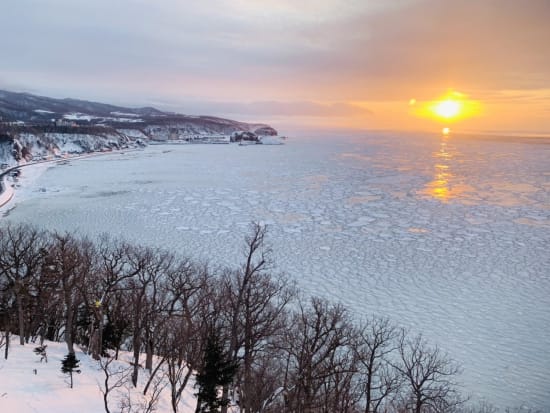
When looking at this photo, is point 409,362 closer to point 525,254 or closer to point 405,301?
point 405,301

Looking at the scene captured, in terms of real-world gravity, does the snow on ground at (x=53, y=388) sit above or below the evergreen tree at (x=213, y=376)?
below

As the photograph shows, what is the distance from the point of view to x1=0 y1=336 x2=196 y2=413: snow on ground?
443 inches

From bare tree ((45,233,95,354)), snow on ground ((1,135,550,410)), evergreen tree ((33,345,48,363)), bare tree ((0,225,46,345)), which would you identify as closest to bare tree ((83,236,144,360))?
bare tree ((45,233,95,354))

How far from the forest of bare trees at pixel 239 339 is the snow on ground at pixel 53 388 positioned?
0.40 meters

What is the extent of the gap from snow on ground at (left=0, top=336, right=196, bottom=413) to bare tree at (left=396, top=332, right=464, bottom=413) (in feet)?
23.2

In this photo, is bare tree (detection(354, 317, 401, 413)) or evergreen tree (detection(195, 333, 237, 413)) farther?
bare tree (detection(354, 317, 401, 413))

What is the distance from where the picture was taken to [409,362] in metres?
14.7

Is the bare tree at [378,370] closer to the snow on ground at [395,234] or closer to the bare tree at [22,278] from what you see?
the snow on ground at [395,234]

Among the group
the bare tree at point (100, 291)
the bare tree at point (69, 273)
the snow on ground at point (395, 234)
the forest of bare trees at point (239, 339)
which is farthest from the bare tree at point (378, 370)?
the bare tree at point (69, 273)

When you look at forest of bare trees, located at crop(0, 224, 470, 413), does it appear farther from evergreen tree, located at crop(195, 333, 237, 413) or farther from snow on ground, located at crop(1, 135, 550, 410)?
snow on ground, located at crop(1, 135, 550, 410)

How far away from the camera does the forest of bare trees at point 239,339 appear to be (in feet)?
40.7

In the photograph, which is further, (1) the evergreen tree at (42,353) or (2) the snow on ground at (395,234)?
(2) the snow on ground at (395,234)

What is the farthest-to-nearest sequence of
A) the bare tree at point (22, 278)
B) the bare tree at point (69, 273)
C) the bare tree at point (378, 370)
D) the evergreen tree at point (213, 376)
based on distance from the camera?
the bare tree at point (22, 278) → the bare tree at point (69, 273) → the bare tree at point (378, 370) → the evergreen tree at point (213, 376)

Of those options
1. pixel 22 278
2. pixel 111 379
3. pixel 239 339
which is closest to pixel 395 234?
pixel 239 339
